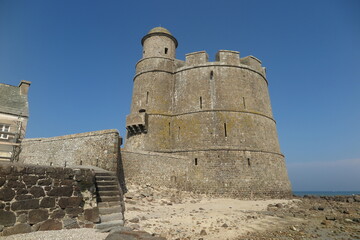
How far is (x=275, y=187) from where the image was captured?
17.8m

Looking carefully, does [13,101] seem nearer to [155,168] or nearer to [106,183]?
[155,168]

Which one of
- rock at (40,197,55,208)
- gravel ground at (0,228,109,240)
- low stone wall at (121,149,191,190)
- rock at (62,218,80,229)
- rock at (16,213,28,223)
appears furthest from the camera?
low stone wall at (121,149,191,190)

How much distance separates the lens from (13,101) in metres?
15.1

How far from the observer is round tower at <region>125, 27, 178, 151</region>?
62.3 feet

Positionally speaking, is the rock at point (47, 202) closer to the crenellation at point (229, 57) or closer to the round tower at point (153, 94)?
the round tower at point (153, 94)

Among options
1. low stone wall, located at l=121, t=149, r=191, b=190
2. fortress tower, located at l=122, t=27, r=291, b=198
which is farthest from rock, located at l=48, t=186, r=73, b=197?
fortress tower, located at l=122, t=27, r=291, b=198

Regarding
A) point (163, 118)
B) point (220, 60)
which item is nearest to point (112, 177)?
point (163, 118)

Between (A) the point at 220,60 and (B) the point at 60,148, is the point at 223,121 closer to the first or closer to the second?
(A) the point at 220,60

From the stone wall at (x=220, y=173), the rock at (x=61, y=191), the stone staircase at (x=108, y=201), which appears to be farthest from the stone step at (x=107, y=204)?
the stone wall at (x=220, y=173)

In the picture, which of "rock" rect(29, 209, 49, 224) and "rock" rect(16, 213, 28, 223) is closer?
"rock" rect(16, 213, 28, 223)

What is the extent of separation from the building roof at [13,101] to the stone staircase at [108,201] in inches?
402

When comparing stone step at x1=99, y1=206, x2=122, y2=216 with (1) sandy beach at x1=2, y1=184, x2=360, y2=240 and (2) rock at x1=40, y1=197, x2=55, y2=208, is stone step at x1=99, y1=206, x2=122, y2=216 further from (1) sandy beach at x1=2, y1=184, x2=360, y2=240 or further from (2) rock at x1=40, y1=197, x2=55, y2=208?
(2) rock at x1=40, y1=197, x2=55, y2=208

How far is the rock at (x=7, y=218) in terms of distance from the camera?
4.89 meters

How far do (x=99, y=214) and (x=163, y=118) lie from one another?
13.7 meters
